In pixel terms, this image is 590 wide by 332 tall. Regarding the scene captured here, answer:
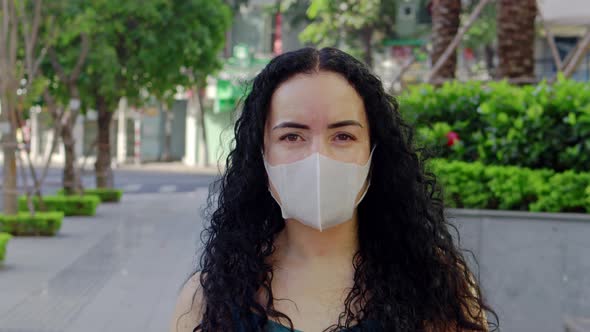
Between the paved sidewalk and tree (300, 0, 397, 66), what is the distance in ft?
40.3

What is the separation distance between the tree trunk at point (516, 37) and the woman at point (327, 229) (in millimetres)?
7780

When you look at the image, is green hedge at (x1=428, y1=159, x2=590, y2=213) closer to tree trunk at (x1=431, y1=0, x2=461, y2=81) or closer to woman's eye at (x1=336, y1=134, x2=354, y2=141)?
woman's eye at (x1=336, y1=134, x2=354, y2=141)

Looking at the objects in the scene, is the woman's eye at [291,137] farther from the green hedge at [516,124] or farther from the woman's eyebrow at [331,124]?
the green hedge at [516,124]

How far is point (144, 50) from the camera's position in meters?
21.3

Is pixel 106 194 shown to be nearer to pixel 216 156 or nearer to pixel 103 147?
pixel 103 147

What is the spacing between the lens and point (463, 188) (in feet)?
23.0

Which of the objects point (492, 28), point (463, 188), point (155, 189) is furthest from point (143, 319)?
point (492, 28)

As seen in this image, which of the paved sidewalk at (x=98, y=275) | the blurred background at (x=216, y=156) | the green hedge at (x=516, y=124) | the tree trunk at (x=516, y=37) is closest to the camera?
the blurred background at (x=216, y=156)

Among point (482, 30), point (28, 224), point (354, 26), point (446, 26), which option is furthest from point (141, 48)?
point (482, 30)

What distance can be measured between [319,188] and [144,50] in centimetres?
1948

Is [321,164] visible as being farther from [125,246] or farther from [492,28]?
[492,28]

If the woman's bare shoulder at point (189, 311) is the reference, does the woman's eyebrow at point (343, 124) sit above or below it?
above

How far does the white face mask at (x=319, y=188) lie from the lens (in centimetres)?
219

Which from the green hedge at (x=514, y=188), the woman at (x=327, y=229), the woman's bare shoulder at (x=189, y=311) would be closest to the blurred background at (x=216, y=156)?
the green hedge at (x=514, y=188)
